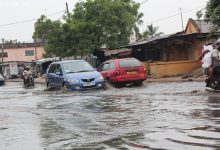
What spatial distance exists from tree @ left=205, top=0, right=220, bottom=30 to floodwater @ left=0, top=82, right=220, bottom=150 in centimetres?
1152

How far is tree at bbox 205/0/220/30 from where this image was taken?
981 inches

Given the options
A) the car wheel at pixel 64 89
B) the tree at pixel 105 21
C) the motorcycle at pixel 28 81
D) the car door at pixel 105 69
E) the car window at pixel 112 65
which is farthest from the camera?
the tree at pixel 105 21

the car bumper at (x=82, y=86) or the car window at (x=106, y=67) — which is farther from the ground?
the car window at (x=106, y=67)

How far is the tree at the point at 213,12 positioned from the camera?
24906 millimetres

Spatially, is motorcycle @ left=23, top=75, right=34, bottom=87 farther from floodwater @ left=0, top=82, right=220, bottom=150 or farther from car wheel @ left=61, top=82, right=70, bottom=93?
floodwater @ left=0, top=82, right=220, bottom=150

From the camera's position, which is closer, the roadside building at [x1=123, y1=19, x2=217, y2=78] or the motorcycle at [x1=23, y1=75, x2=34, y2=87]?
the roadside building at [x1=123, y1=19, x2=217, y2=78]

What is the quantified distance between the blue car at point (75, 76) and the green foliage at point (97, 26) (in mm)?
17765

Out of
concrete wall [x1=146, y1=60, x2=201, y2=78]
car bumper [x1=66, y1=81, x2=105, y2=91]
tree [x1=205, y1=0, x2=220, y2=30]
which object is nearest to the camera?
car bumper [x1=66, y1=81, x2=105, y2=91]

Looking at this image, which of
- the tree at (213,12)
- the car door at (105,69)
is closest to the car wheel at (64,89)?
the car door at (105,69)

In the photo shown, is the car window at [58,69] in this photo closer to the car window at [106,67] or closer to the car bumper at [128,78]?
the car bumper at [128,78]

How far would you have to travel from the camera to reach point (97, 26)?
1635 inches

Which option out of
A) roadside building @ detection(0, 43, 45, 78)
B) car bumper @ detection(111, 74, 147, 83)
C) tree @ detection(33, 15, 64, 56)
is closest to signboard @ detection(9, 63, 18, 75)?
roadside building @ detection(0, 43, 45, 78)

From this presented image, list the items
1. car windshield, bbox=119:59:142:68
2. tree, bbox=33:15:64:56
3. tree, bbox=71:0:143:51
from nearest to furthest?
car windshield, bbox=119:59:142:68 < tree, bbox=71:0:143:51 < tree, bbox=33:15:64:56

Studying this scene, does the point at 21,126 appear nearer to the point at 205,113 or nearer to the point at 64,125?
the point at 64,125
